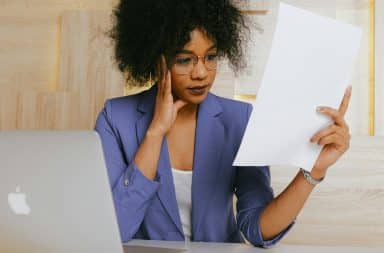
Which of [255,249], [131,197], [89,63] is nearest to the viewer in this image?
[255,249]

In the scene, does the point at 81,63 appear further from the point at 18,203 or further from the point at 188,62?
the point at 18,203

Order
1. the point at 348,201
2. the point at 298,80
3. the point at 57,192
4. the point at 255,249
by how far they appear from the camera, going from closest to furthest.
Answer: the point at 57,192 → the point at 298,80 → the point at 255,249 → the point at 348,201

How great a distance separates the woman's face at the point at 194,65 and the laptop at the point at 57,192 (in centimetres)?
54

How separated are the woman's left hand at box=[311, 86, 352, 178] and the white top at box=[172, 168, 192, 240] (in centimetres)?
34

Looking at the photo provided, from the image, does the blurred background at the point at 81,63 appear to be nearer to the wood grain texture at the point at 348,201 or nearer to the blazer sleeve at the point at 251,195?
the wood grain texture at the point at 348,201

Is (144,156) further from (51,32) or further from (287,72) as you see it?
(51,32)

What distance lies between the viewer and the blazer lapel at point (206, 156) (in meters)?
1.38

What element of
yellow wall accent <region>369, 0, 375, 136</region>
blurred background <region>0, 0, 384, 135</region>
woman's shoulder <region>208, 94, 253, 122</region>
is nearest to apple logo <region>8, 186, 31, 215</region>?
woman's shoulder <region>208, 94, 253, 122</region>

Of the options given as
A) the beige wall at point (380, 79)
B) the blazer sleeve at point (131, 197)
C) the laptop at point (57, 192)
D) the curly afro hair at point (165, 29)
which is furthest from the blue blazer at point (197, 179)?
the beige wall at point (380, 79)

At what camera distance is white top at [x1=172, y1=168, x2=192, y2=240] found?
4.63ft

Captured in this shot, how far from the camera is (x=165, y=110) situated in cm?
134

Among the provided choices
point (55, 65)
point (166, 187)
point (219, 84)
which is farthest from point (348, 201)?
point (55, 65)

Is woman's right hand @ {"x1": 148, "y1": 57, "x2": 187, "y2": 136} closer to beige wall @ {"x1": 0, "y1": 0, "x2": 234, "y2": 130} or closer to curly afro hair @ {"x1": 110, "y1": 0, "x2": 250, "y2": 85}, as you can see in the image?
curly afro hair @ {"x1": 110, "y1": 0, "x2": 250, "y2": 85}

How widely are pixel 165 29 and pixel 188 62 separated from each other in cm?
11
